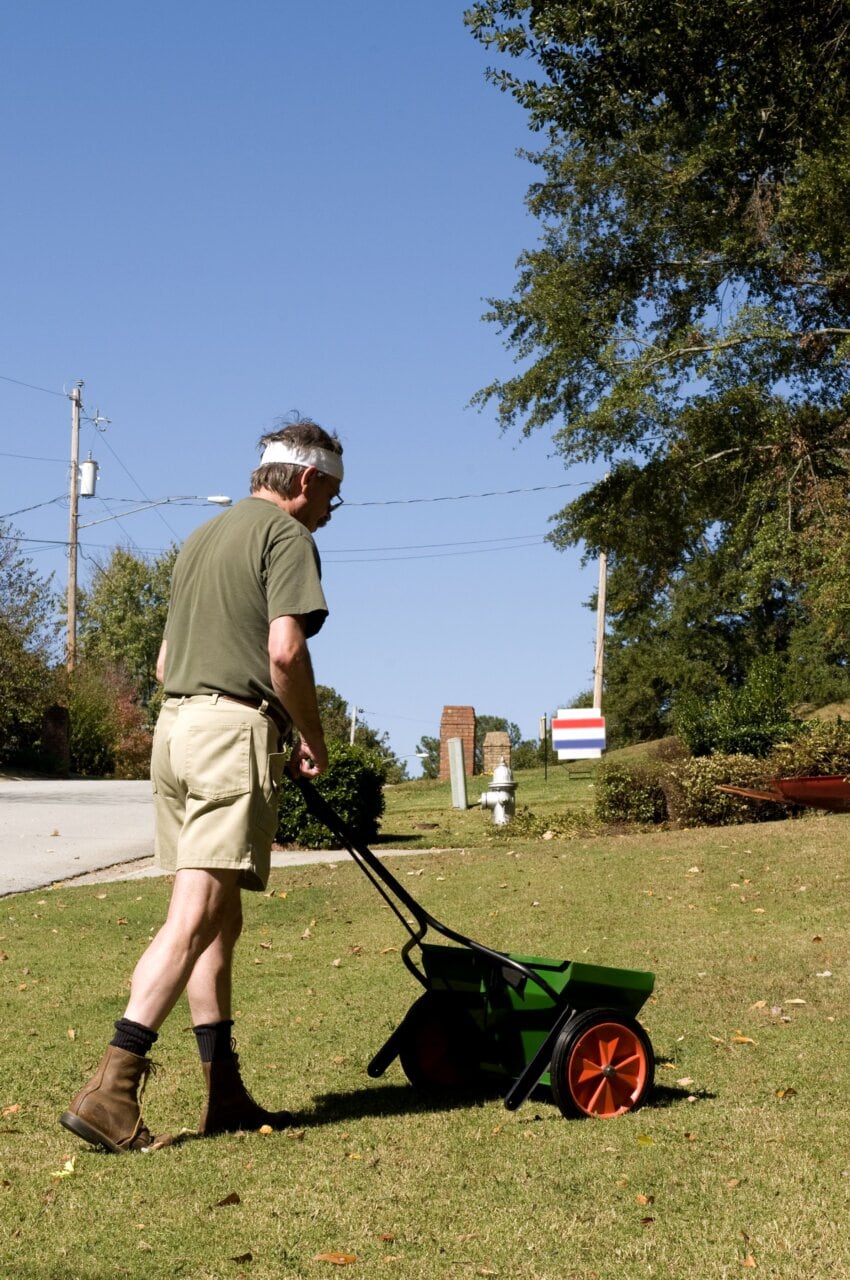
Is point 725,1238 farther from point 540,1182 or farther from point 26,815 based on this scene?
point 26,815

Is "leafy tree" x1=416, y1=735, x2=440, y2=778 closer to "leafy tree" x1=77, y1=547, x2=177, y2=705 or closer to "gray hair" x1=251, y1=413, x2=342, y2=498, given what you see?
"leafy tree" x1=77, y1=547, x2=177, y2=705

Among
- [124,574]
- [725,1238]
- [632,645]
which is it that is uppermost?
[124,574]

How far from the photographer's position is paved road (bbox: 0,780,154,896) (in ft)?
42.0

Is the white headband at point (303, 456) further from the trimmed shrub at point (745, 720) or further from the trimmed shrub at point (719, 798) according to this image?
the trimmed shrub at point (745, 720)

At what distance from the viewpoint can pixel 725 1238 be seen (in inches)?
129

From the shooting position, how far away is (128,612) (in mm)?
66062

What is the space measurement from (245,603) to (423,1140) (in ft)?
5.45

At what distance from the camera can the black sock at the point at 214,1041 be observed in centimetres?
427

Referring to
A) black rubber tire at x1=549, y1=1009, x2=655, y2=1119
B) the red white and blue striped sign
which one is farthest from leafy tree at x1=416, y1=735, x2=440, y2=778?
black rubber tire at x1=549, y1=1009, x2=655, y2=1119

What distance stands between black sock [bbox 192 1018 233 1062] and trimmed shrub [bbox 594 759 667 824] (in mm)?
10964

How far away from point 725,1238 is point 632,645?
140 ft

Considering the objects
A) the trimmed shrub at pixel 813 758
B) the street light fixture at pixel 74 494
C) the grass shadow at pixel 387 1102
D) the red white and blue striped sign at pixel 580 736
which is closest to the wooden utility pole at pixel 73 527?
the street light fixture at pixel 74 494

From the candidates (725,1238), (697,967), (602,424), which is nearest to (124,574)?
(602,424)

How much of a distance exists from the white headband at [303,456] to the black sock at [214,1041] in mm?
1735
